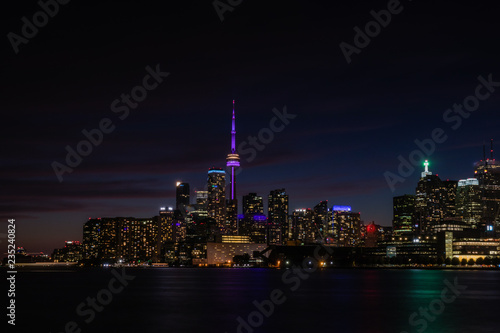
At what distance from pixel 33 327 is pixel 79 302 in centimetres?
3038

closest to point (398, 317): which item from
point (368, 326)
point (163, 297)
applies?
point (368, 326)

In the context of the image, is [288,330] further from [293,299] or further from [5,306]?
[5,306]

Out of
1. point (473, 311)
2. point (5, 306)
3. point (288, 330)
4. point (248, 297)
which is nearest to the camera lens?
point (288, 330)

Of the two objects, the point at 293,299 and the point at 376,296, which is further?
the point at 376,296

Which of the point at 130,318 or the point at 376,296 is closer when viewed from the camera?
the point at 130,318

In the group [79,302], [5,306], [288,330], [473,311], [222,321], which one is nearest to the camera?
[288,330]

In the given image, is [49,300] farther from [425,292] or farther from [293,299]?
[425,292]

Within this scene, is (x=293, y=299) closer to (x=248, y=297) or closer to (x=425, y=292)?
(x=248, y=297)

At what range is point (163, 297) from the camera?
103 meters

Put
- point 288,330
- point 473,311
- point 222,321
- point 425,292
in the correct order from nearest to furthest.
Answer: point 288,330 < point 222,321 < point 473,311 < point 425,292

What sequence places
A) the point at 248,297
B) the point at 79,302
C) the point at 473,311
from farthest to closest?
the point at 248,297 < the point at 79,302 < the point at 473,311

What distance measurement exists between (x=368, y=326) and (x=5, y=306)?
49.1 metres

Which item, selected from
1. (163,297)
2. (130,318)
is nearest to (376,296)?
(163,297)

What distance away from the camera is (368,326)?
63000 millimetres
